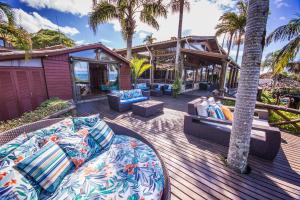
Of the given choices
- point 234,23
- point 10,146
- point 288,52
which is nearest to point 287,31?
point 288,52

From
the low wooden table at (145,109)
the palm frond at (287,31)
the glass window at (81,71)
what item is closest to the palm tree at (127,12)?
the glass window at (81,71)

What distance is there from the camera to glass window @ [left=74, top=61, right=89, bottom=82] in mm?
7148

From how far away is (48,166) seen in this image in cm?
139

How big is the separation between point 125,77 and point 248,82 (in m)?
8.48

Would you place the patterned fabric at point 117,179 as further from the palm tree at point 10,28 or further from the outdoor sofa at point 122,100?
the palm tree at point 10,28

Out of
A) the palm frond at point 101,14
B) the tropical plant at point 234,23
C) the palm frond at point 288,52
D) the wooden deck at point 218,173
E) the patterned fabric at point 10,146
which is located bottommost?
the wooden deck at point 218,173

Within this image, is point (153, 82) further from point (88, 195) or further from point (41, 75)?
point (88, 195)

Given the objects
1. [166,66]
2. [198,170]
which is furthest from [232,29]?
[198,170]

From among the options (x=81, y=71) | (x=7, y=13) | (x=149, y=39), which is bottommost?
(x=81, y=71)

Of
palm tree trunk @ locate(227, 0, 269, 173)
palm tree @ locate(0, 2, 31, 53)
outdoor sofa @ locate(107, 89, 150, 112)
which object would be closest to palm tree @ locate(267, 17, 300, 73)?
palm tree trunk @ locate(227, 0, 269, 173)

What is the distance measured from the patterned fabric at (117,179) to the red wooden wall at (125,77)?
8126mm

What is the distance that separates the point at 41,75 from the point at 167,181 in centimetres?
674

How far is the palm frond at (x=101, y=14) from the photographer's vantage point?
25.1 ft

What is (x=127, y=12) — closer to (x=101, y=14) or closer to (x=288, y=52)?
(x=101, y=14)
